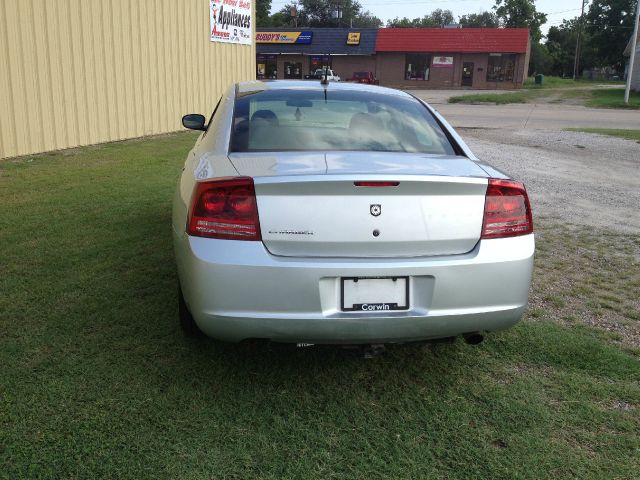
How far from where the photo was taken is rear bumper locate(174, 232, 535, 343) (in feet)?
8.93

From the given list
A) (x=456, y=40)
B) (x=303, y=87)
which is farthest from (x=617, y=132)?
(x=456, y=40)

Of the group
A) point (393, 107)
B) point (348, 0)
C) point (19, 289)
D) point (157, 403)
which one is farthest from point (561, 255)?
point (348, 0)

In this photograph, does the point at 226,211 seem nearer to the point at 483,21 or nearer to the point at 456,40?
the point at 456,40

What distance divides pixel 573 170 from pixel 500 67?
45027 millimetres

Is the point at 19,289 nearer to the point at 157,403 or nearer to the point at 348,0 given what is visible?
the point at 157,403

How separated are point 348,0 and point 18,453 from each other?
4386 inches

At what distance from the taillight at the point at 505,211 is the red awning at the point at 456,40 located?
169 ft

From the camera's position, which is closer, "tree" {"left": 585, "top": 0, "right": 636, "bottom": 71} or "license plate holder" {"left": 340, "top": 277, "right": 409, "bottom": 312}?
"license plate holder" {"left": 340, "top": 277, "right": 409, "bottom": 312}

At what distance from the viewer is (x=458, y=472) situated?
8.32 ft

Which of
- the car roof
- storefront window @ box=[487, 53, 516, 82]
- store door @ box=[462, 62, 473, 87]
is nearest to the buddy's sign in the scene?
store door @ box=[462, 62, 473, 87]

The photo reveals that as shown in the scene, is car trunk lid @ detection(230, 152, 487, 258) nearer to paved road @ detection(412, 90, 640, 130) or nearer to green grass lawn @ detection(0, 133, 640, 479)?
green grass lawn @ detection(0, 133, 640, 479)

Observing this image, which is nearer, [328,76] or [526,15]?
[328,76]

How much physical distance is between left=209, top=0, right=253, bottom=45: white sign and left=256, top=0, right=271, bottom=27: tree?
71.6 m

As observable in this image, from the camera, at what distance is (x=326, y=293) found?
9.00 feet
